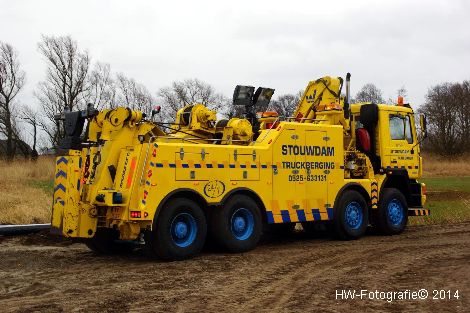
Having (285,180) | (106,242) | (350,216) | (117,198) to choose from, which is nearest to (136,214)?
(117,198)

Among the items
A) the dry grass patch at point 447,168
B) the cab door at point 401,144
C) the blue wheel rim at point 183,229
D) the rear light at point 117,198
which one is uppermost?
the dry grass patch at point 447,168

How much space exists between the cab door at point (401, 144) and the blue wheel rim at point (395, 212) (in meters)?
0.84

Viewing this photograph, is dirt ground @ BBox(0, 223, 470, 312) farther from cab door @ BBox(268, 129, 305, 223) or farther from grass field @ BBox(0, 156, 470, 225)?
grass field @ BBox(0, 156, 470, 225)

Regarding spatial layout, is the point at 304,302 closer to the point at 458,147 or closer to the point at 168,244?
the point at 168,244

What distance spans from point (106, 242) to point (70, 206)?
1446mm

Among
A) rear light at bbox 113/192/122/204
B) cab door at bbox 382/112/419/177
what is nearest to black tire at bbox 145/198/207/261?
rear light at bbox 113/192/122/204

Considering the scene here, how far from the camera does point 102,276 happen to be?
26.4ft

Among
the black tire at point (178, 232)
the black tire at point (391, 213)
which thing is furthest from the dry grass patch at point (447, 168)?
the black tire at point (178, 232)

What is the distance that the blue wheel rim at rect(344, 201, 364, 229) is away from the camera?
477 inches

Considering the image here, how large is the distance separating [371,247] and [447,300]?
4.41 m

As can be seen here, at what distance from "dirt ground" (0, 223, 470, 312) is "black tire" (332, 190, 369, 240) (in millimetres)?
568

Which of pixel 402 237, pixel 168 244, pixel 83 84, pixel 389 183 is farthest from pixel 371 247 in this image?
pixel 83 84

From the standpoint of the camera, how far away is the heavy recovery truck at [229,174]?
9148 millimetres

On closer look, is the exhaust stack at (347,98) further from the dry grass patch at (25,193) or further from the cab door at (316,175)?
the dry grass patch at (25,193)
